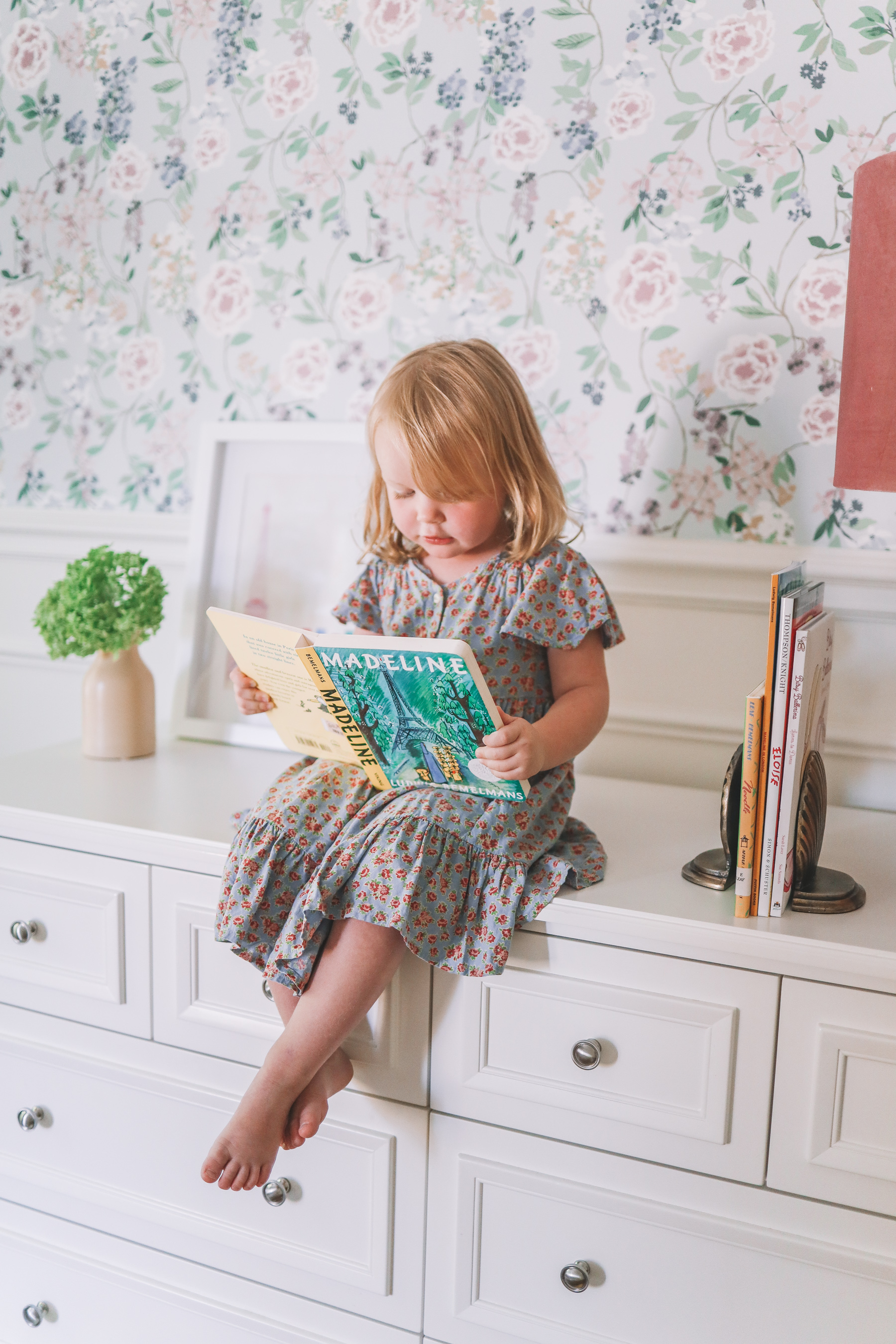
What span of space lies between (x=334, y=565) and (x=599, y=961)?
2.48 ft

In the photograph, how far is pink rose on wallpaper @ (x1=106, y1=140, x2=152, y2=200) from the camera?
160 centimetres

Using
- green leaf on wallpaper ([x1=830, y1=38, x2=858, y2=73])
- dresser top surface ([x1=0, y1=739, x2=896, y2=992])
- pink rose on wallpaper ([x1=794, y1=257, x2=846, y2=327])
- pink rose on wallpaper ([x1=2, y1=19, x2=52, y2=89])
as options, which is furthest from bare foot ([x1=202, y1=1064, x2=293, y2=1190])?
pink rose on wallpaper ([x1=2, y1=19, x2=52, y2=89])

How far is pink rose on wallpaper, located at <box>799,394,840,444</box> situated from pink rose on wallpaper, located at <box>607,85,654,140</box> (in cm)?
40

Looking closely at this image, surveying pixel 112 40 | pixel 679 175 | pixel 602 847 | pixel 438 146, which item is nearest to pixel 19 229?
pixel 112 40

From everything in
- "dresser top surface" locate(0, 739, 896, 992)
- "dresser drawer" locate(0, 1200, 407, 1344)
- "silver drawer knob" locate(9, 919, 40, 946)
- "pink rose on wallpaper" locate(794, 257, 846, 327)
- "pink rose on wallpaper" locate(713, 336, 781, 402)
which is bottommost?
"dresser drawer" locate(0, 1200, 407, 1344)

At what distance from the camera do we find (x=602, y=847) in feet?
3.59

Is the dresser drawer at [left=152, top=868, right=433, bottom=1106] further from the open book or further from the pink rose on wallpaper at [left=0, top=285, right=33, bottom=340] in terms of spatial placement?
the pink rose on wallpaper at [left=0, top=285, right=33, bottom=340]

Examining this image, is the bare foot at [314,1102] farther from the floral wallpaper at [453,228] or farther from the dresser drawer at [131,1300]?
the floral wallpaper at [453,228]

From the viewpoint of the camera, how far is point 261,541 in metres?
1.54

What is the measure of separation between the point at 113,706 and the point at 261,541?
32cm

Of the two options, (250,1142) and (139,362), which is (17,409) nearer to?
(139,362)

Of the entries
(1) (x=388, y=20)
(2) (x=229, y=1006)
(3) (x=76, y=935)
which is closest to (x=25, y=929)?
(3) (x=76, y=935)

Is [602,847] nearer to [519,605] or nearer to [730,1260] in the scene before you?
[519,605]

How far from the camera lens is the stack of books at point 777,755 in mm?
901
